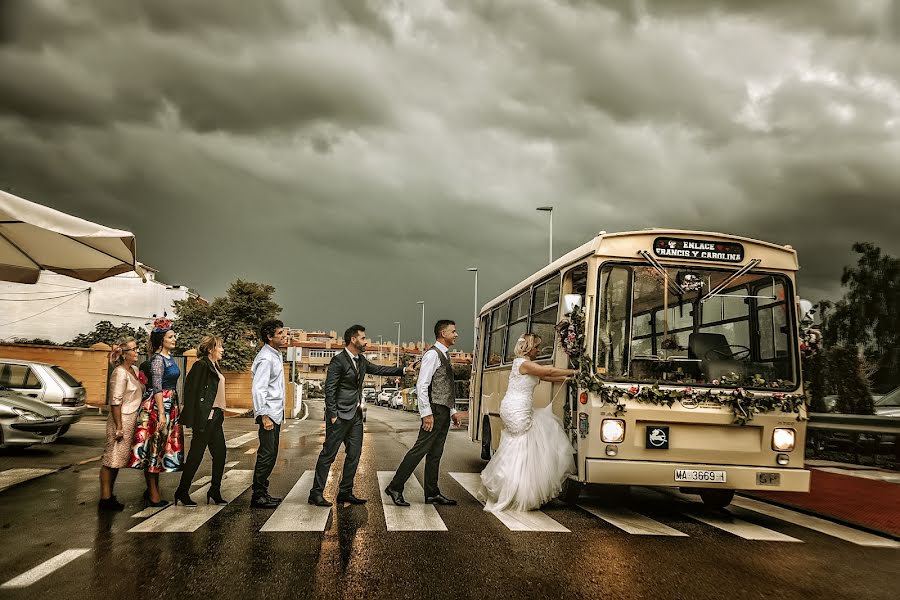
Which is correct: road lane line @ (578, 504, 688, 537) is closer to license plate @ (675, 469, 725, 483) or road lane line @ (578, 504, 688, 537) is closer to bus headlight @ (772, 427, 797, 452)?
license plate @ (675, 469, 725, 483)

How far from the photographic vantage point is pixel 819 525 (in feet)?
25.3

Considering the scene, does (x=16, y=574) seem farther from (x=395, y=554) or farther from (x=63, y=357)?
(x=63, y=357)

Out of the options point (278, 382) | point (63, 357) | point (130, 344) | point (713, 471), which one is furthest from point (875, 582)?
point (63, 357)

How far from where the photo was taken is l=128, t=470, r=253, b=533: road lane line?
6.44 metres

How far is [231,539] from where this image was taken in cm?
603

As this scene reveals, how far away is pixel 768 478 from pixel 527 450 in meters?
2.48

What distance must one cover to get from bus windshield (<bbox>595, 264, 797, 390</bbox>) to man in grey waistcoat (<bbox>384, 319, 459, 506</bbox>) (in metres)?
1.79

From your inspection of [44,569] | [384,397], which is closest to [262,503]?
[44,569]

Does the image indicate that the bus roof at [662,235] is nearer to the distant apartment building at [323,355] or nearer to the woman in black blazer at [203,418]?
the woman in black blazer at [203,418]

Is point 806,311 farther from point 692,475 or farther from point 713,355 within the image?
point 692,475

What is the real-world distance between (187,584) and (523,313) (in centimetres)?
658

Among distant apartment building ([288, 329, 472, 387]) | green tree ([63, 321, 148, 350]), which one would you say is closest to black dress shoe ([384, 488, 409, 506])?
green tree ([63, 321, 148, 350])

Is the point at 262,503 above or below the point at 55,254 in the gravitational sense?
below

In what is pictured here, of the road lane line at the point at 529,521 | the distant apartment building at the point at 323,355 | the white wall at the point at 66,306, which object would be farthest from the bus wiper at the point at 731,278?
the distant apartment building at the point at 323,355
